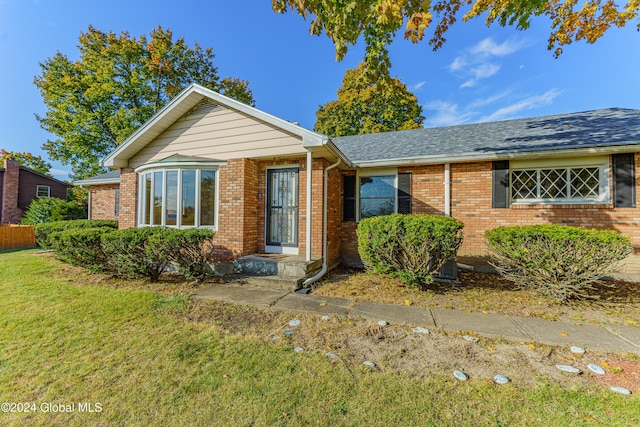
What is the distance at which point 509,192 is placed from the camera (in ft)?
21.1

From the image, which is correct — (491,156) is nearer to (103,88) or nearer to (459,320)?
(459,320)

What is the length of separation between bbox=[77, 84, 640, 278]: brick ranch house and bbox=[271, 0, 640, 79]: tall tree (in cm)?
197

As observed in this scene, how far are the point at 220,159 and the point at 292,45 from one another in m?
7.38

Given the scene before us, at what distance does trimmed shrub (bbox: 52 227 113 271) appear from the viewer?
5738mm

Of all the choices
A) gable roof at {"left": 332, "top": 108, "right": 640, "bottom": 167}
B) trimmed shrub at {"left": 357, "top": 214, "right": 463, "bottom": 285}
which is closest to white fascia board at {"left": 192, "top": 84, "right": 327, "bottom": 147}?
gable roof at {"left": 332, "top": 108, "right": 640, "bottom": 167}

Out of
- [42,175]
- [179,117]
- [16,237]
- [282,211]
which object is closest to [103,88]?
[42,175]

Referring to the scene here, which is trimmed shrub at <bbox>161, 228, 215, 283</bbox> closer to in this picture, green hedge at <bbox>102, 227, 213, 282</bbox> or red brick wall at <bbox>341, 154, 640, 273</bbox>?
green hedge at <bbox>102, 227, 213, 282</bbox>

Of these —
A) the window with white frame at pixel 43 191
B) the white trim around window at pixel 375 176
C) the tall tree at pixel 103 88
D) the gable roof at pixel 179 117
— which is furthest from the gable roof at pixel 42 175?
the white trim around window at pixel 375 176

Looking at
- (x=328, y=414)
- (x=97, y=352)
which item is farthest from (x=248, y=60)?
(x=328, y=414)

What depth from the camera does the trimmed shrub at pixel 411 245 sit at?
466cm

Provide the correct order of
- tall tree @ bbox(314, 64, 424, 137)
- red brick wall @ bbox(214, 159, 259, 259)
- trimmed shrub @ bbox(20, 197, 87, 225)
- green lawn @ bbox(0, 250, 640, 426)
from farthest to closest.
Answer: tall tree @ bbox(314, 64, 424, 137)
trimmed shrub @ bbox(20, 197, 87, 225)
red brick wall @ bbox(214, 159, 259, 259)
green lawn @ bbox(0, 250, 640, 426)

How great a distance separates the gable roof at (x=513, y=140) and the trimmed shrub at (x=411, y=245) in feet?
8.80

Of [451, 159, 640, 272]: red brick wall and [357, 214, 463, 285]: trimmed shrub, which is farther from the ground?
[451, 159, 640, 272]: red brick wall

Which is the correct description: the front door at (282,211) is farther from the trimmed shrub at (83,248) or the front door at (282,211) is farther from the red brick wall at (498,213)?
the red brick wall at (498,213)
